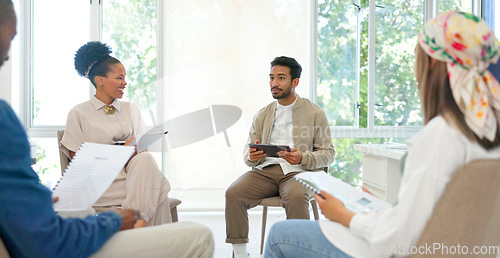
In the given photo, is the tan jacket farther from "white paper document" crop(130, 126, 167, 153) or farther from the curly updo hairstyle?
the curly updo hairstyle

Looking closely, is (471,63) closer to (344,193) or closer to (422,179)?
(422,179)

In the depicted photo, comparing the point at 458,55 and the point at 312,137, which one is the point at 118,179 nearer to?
the point at 312,137

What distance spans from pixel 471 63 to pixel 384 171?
1.32 m

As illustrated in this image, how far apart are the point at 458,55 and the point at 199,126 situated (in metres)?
3.24

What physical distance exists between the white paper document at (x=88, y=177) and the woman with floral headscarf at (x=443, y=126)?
2.57ft

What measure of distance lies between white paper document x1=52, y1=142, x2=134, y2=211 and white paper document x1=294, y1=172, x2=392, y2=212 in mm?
641

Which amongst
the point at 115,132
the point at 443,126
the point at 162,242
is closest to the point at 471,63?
the point at 443,126

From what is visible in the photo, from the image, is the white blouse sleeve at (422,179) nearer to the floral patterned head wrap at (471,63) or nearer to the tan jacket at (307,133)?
the floral patterned head wrap at (471,63)

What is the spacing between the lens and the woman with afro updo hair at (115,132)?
227cm

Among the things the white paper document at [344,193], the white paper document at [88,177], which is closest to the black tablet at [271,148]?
the white paper document at [344,193]

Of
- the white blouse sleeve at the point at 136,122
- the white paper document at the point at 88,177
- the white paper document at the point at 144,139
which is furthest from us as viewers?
the white blouse sleeve at the point at 136,122

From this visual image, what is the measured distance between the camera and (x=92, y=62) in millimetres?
2656

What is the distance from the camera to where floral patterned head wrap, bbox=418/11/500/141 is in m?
1.04

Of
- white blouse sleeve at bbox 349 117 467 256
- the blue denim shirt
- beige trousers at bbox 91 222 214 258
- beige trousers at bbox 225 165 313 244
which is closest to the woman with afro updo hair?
beige trousers at bbox 225 165 313 244
